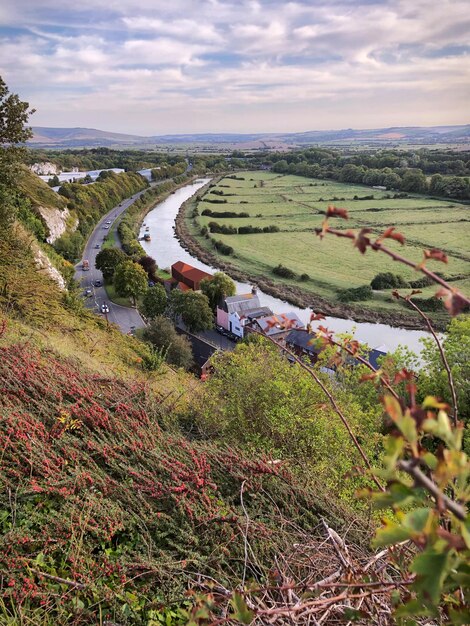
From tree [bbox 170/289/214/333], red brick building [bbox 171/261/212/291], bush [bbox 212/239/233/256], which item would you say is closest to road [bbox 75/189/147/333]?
tree [bbox 170/289/214/333]

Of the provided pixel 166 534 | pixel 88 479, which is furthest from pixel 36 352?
pixel 166 534

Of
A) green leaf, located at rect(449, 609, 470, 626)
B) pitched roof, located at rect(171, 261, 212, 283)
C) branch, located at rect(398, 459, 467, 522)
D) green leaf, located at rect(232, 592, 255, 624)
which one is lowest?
pitched roof, located at rect(171, 261, 212, 283)

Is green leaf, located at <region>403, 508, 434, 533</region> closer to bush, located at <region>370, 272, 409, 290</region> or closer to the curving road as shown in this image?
the curving road

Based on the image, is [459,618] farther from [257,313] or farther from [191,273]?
[191,273]

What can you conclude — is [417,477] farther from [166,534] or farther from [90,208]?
[90,208]

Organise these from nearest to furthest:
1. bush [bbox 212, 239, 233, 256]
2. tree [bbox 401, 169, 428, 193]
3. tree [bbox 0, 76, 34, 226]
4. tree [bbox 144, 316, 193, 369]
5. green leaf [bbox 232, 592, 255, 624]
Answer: green leaf [bbox 232, 592, 255, 624], tree [bbox 0, 76, 34, 226], tree [bbox 144, 316, 193, 369], bush [bbox 212, 239, 233, 256], tree [bbox 401, 169, 428, 193]

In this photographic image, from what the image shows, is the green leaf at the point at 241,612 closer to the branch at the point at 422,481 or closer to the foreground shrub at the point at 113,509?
the branch at the point at 422,481
